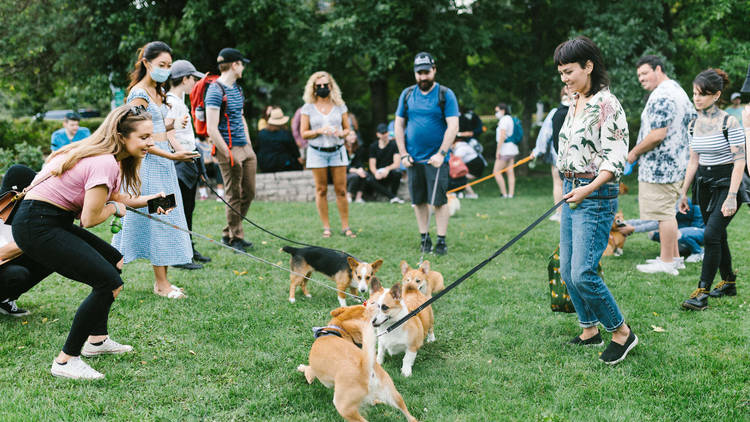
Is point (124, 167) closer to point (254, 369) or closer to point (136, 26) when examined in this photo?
point (254, 369)

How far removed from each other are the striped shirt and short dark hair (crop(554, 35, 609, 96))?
199 cm

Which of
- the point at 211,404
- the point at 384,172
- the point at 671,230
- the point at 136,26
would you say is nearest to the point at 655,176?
the point at 671,230

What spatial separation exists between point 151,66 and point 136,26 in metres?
9.94

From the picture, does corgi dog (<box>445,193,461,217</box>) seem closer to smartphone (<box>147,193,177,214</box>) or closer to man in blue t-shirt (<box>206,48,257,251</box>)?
man in blue t-shirt (<box>206,48,257,251</box>)

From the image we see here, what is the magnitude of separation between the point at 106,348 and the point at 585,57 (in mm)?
3788

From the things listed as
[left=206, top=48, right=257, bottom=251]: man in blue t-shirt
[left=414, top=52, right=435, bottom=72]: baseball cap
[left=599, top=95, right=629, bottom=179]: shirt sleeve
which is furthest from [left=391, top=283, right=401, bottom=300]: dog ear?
[left=414, top=52, right=435, bottom=72]: baseball cap

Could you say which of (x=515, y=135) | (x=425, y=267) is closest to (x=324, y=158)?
(x=425, y=267)

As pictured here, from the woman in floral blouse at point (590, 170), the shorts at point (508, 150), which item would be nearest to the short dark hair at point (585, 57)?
the woman in floral blouse at point (590, 170)

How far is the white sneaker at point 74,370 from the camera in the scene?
3.37m

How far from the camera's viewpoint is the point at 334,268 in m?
5.07

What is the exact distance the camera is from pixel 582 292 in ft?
11.6

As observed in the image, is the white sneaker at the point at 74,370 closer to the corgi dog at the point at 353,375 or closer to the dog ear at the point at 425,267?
the corgi dog at the point at 353,375

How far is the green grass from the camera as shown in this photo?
3109mm

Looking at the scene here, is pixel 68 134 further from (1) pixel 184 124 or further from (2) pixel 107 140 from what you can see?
(2) pixel 107 140
